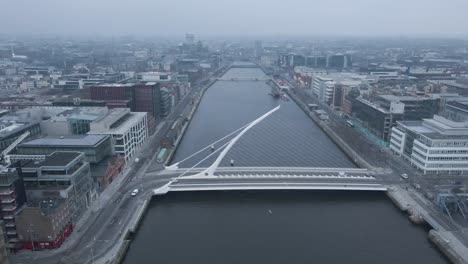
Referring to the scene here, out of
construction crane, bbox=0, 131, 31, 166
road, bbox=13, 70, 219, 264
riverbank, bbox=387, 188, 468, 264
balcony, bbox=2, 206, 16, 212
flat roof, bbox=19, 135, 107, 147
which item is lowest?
riverbank, bbox=387, 188, 468, 264

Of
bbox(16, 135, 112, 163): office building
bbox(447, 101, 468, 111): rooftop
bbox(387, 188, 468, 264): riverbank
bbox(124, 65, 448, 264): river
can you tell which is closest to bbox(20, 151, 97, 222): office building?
bbox(124, 65, 448, 264): river

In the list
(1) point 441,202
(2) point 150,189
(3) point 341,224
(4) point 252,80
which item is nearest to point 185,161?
(2) point 150,189

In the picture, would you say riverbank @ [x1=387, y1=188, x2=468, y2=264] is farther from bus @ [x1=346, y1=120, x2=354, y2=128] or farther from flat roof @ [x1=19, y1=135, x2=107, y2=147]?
flat roof @ [x1=19, y1=135, x2=107, y2=147]

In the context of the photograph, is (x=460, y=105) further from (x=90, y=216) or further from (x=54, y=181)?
(x=54, y=181)

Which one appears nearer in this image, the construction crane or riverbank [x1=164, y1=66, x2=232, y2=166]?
the construction crane

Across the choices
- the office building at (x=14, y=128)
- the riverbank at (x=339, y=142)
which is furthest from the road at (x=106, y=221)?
the riverbank at (x=339, y=142)

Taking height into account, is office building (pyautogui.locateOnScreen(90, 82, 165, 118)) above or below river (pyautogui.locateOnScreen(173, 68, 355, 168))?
above

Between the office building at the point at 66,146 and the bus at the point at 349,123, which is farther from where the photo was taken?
the bus at the point at 349,123

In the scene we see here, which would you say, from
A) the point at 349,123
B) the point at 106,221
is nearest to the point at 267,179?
the point at 106,221

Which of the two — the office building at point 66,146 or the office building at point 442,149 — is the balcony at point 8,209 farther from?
the office building at point 442,149

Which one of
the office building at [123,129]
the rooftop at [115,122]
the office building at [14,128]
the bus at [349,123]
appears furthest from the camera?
the bus at [349,123]
